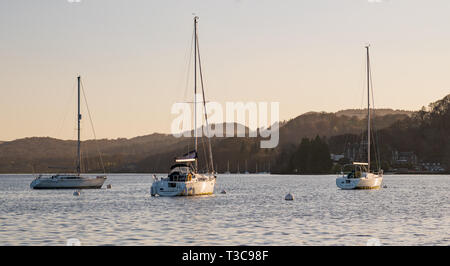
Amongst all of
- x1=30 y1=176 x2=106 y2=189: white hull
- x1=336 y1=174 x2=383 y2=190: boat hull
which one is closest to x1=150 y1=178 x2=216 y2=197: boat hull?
x1=336 y1=174 x2=383 y2=190: boat hull

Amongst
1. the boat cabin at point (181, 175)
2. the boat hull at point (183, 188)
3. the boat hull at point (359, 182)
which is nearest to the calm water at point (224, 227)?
the boat hull at point (183, 188)

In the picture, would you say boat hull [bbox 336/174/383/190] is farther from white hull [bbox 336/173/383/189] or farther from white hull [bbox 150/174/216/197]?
white hull [bbox 150/174/216/197]

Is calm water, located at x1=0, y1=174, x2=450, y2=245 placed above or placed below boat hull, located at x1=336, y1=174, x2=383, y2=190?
below

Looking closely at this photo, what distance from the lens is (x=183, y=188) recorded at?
67250 mm

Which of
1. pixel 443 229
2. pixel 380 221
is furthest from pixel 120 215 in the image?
pixel 443 229

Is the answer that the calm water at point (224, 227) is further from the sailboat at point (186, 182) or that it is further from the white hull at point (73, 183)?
the white hull at point (73, 183)

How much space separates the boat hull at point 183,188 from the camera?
67.4m

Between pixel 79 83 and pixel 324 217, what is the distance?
225 feet

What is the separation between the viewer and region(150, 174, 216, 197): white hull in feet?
221

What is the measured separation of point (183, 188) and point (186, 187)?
0.34 m

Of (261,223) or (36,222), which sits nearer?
(261,223)

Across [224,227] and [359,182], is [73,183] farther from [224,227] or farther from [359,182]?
[224,227]
